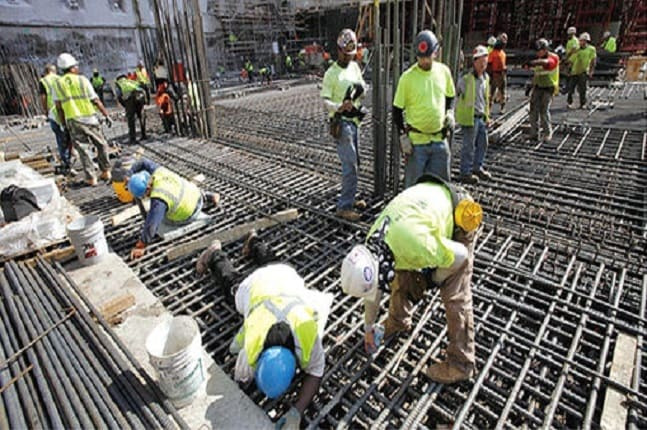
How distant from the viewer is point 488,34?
17281mm

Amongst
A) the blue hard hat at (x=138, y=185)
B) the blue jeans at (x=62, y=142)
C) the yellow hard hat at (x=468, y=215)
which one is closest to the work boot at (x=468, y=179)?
the yellow hard hat at (x=468, y=215)

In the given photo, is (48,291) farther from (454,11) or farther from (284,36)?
(284,36)

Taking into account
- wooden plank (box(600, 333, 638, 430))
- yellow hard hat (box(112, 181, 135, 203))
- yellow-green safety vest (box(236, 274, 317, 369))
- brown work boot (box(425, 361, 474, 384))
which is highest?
yellow-green safety vest (box(236, 274, 317, 369))

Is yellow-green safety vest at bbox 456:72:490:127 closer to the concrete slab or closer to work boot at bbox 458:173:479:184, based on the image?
Result: work boot at bbox 458:173:479:184

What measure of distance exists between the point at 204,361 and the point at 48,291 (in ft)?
5.44

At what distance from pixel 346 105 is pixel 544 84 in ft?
13.5

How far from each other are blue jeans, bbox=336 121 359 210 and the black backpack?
345cm

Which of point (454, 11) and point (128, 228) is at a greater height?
point (454, 11)

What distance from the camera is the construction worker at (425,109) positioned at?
12.4 feet

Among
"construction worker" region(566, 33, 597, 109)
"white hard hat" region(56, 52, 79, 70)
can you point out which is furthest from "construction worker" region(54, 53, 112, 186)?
"construction worker" region(566, 33, 597, 109)

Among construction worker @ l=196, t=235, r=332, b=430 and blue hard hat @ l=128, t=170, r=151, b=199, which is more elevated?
blue hard hat @ l=128, t=170, r=151, b=199

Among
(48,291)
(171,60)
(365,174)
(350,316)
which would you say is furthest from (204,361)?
(171,60)

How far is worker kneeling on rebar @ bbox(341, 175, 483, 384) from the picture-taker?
1870 millimetres

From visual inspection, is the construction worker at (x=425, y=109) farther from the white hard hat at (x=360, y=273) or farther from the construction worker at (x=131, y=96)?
the construction worker at (x=131, y=96)
